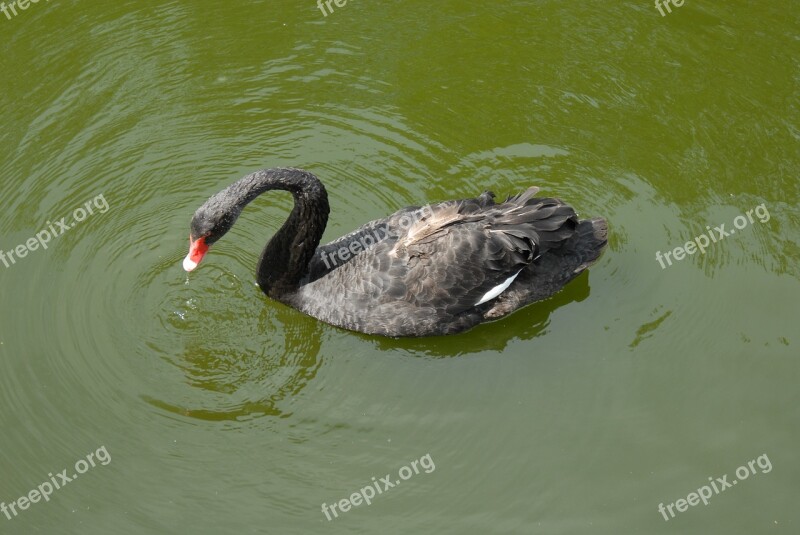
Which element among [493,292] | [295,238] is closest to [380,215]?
[295,238]

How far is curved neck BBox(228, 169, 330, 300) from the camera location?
348 inches

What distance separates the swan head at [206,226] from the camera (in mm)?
8258

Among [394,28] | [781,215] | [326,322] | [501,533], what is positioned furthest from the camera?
[394,28]

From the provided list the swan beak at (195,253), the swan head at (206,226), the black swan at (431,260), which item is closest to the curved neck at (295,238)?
the black swan at (431,260)

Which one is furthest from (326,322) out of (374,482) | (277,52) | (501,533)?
(277,52)

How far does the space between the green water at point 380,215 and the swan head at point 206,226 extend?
28.2 inches

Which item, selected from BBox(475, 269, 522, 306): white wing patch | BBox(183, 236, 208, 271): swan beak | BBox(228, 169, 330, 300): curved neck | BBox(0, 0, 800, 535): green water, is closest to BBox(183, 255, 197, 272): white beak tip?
BBox(183, 236, 208, 271): swan beak

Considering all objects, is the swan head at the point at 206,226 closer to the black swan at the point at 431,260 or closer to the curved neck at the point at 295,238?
the black swan at the point at 431,260

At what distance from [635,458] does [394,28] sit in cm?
596

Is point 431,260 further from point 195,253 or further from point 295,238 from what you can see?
point 195,253

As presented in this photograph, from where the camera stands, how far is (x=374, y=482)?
25.8 ft

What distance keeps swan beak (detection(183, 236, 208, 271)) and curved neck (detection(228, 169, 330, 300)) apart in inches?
28.9

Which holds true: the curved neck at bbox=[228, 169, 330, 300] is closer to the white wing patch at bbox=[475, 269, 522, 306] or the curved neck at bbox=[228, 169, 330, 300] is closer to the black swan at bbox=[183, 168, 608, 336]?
the black swan at bbox=[183, 168, 608, 336]

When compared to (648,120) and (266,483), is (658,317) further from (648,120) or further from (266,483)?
(266,483)
